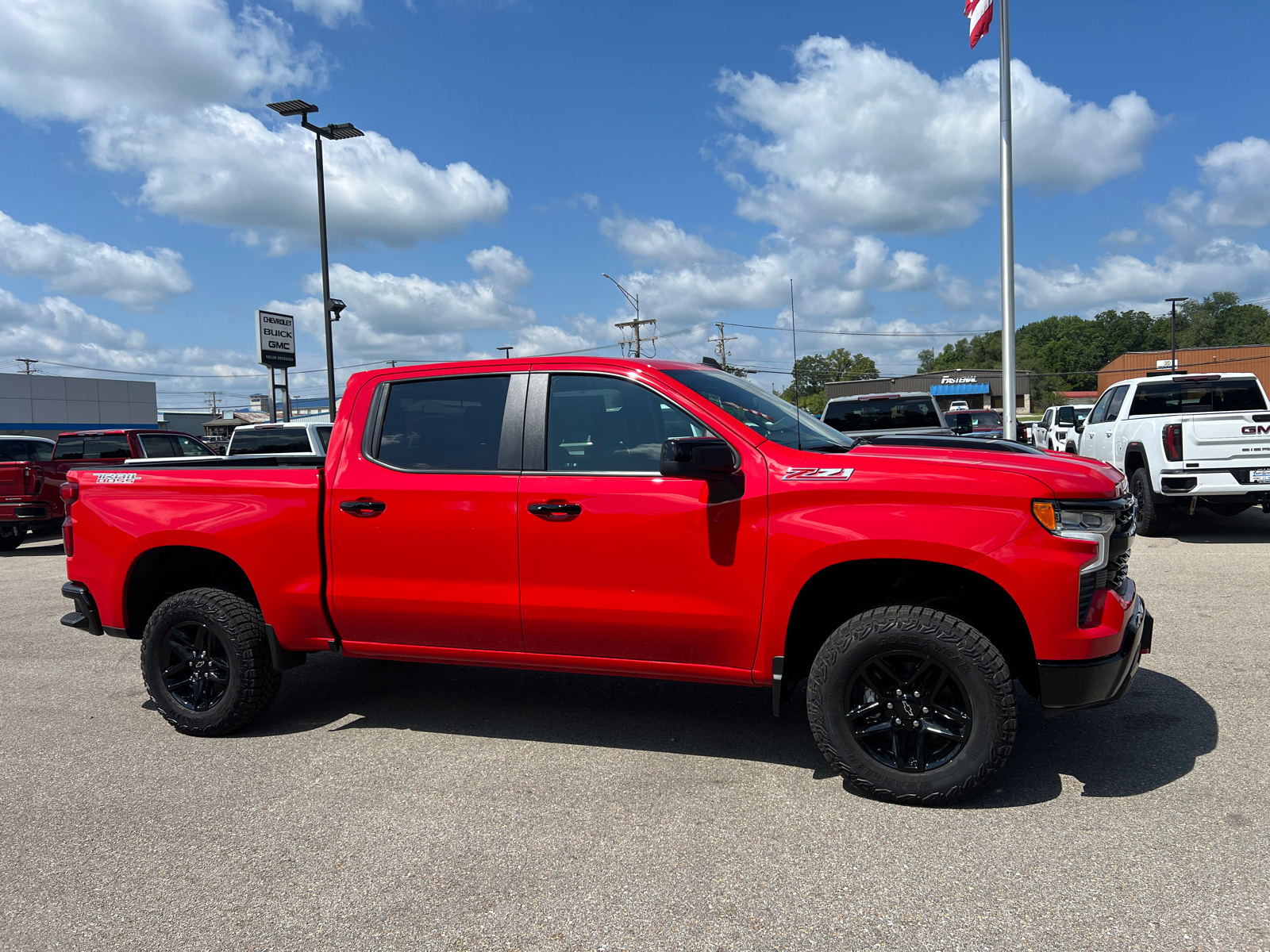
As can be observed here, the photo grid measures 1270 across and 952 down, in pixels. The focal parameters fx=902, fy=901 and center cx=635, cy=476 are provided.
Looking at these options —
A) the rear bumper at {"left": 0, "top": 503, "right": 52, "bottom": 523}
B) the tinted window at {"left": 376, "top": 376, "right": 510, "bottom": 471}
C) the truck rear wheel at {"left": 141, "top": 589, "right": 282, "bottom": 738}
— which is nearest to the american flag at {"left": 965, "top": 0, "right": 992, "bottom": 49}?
the tinted window at {"left": 376, "top": 376, "right": 510, "bottom": 471}

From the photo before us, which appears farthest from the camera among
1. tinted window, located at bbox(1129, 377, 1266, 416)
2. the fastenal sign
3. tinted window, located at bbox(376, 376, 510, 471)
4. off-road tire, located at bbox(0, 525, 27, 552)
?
the fastenal sign

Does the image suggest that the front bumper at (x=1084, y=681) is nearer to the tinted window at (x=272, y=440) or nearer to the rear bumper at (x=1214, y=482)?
the rear bumper at (x=1214, y=482)

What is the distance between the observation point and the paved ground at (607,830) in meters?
2.85

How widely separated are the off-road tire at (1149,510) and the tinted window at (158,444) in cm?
Result: 1415

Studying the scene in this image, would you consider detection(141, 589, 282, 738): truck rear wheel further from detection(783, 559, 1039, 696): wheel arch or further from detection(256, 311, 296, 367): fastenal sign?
detection(256, 311, 296, 367): fastenal sign

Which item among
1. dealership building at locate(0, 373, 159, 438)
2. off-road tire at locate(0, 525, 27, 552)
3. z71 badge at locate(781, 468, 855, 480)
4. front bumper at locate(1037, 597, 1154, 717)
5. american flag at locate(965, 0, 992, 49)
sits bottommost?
off-road tire at locate(0, 525, 27, 552)

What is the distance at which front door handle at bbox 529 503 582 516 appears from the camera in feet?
13.0

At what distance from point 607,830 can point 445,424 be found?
2.01m

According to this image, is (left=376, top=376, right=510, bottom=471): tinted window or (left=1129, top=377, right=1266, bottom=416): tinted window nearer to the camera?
(left=376, top=376, right=510, bottom=471): tinted window

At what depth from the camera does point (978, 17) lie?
52.7 feet

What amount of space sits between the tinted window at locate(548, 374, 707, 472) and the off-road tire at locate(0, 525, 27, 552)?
1213 centimetres

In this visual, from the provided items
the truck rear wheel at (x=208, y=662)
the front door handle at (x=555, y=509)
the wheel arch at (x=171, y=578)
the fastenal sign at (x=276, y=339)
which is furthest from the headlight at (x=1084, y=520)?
the fastenal sign at (x=276, y=339)

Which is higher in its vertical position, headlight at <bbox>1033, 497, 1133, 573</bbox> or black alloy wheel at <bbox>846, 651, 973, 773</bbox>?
headlight at <bbox>1033, 497, 1133, 573</bbox>

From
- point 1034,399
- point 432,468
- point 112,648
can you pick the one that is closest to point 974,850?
point 432,468
